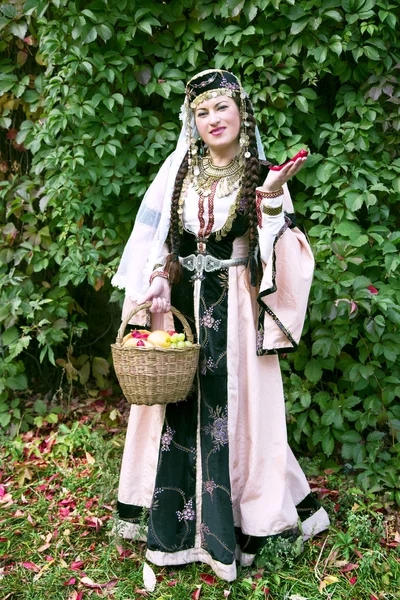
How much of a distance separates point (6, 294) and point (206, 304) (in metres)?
1.52

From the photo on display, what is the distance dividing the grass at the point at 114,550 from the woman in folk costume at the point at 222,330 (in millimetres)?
114

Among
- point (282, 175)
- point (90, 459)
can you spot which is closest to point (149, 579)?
point (90, 459)

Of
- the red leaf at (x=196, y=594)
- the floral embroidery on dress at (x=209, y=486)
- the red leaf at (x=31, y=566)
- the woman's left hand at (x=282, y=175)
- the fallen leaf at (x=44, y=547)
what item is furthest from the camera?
the fallen leaf at (x=44, y=547)

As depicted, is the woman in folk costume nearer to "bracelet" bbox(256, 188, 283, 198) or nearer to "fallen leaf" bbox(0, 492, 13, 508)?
"bracelet" bbox(256, 188, 283, 198)

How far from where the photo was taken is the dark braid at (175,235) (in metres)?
2.24

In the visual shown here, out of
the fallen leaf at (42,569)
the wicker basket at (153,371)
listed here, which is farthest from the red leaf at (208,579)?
the wicker basket at (153,371)

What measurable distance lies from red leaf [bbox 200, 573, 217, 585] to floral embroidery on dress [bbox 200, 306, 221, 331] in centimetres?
92

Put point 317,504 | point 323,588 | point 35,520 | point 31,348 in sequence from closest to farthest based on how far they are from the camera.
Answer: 1. point 323,588
2. point 317,504
3. point 35,520
4. point 31,348

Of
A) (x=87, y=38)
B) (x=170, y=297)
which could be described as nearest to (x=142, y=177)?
(x=87, y=38)

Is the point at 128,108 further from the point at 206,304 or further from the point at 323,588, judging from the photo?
the point at 323,588

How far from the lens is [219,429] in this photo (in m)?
2.19

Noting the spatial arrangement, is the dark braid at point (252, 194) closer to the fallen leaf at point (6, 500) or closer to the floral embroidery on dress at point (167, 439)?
the floral embroidery on dress at point (167, 439)

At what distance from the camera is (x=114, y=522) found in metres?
2.36

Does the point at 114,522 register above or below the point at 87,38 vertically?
below
